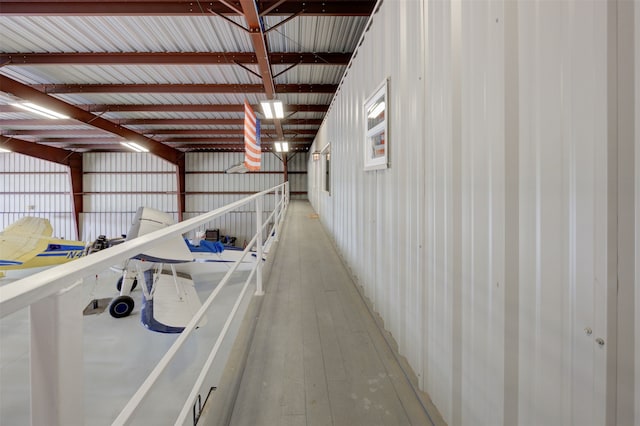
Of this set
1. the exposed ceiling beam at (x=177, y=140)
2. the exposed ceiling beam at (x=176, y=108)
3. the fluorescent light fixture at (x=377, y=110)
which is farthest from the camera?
the exposed ceiling beam at (x=177, y=140)

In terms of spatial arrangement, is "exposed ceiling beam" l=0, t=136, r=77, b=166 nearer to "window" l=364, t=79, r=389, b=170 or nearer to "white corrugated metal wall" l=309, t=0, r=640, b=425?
"window" l=364, t=79, r=389, b=170

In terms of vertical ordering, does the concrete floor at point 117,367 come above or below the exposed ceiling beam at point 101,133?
below

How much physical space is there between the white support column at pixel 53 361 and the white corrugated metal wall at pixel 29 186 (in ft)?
67.2

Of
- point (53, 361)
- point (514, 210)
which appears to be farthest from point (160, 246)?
point (514, 210)

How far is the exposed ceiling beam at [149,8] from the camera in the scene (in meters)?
4.16

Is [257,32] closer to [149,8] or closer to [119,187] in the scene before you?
[149,8]

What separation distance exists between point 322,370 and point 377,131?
1.90m

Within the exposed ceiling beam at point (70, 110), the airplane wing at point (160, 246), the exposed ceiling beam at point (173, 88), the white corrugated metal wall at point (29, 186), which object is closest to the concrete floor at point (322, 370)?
the airplane wing at point (160, 246)

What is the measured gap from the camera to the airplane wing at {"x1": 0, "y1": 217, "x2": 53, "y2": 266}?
7.97 metres

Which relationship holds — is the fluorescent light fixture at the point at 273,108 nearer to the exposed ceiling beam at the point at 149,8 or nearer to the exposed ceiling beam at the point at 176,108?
the exposed ceiling beam at the point at 149,8

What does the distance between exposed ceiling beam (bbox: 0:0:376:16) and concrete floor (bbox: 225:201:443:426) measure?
12.3 feet

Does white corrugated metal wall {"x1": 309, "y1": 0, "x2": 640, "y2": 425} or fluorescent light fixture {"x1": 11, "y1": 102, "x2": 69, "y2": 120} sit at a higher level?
fluorescent light fixture {"x1": 11, "y1": 102, "x2": 69, "y2": 120}

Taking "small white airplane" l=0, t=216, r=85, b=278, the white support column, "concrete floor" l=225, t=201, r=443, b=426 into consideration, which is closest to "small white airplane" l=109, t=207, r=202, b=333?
"concrete floor" l=225, t=201, r=443, b=426

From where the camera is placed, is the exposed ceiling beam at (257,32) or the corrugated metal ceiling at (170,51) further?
the corrugated metal ceiling at (170,51)
